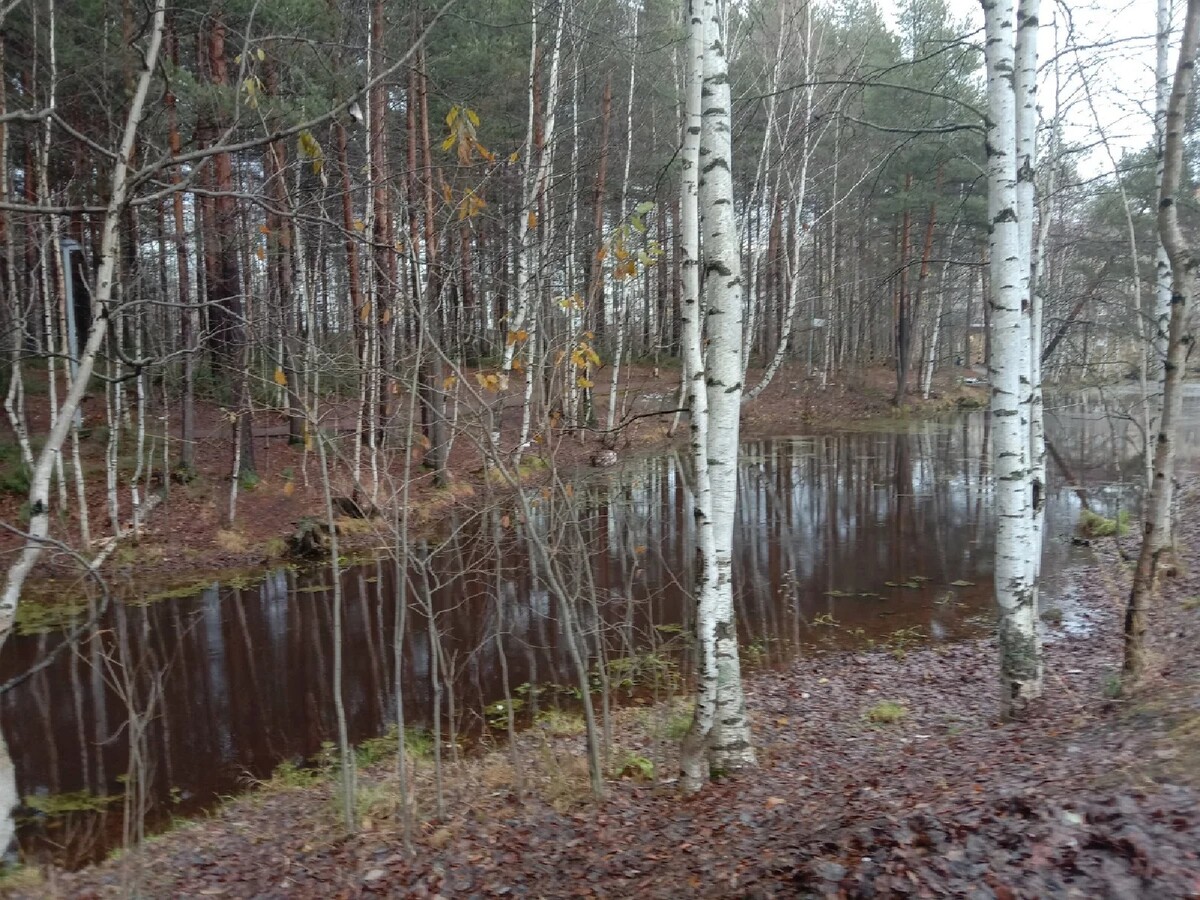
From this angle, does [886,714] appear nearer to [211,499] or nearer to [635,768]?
[635,768]

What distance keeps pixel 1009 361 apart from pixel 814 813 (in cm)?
343

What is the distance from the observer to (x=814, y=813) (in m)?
4.71

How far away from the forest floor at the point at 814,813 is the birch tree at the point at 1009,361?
1.61ft

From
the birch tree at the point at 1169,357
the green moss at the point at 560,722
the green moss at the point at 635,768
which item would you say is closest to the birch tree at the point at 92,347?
the green moss at the point at 635,768

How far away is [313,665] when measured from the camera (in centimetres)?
1007

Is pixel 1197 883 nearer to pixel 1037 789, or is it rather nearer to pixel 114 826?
pixel 1037 789

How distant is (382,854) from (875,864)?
3.38 m

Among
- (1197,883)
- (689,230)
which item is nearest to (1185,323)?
(689,230)

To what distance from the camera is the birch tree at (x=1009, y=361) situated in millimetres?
5957

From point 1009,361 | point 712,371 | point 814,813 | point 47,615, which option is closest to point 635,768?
point 814,813

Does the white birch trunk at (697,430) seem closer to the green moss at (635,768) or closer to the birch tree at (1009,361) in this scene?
the green moss at (635,768)

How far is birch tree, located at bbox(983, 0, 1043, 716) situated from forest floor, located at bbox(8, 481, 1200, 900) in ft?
1.61

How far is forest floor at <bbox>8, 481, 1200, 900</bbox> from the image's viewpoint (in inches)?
127

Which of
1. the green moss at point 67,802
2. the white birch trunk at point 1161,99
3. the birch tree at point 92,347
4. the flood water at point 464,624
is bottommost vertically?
the green moss at point 67,802
